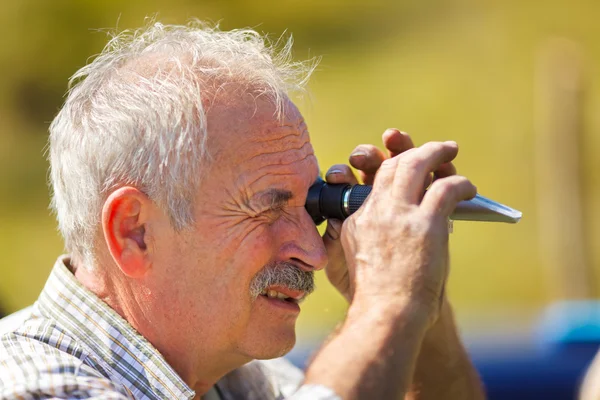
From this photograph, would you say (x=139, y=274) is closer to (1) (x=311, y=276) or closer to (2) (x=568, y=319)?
(1) (x=311, y=276)

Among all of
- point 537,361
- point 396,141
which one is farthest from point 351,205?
point 537,361

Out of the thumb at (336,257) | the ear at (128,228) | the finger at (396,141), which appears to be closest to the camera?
the ear at (128,228)

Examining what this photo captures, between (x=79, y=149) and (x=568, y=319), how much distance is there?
4.57 meters

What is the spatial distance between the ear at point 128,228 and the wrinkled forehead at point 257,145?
0.24 m

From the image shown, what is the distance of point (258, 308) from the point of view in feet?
7.21

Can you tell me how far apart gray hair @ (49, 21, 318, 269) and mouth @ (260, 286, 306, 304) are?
0.29 metres

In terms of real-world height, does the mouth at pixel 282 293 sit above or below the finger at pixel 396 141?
below

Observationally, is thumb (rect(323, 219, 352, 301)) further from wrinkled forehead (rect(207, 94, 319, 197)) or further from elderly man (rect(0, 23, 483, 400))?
wrinkled forehead (rect(207, 94, 319, 197))

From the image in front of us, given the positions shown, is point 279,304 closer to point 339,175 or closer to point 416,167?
point 339,175

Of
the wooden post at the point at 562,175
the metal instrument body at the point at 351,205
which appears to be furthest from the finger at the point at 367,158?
the wooden post at the point at 562,175

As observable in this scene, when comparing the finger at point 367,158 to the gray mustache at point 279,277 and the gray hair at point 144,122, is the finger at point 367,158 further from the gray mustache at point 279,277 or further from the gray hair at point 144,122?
the gray mustache at point 279,277

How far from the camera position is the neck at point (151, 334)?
2.20m

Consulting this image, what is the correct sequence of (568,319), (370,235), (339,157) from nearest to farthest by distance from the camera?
(370,235)
(568,319)
(339,157)

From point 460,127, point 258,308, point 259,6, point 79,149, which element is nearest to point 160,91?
point 79,149
